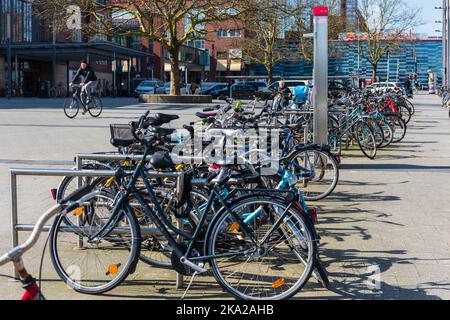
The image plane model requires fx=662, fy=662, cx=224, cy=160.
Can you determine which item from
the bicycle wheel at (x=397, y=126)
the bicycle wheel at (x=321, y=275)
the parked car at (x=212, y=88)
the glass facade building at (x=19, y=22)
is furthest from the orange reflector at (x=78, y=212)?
the glass facade building at (x=19, y=22)

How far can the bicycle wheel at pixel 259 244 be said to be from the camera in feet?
14.0

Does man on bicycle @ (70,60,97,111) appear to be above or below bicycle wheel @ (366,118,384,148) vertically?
above

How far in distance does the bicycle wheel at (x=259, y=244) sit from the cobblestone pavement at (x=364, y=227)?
0.19 m

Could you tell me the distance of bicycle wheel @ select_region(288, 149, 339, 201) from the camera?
7.30m

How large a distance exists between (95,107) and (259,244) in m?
17.8

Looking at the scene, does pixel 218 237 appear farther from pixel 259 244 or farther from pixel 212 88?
pixel 212 88

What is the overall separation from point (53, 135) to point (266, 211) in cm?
1187

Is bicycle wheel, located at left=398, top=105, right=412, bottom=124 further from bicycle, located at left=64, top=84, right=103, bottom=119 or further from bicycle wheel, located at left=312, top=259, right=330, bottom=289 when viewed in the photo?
bicycle wheel, located at left=312, top=259, right=330, bottom=289

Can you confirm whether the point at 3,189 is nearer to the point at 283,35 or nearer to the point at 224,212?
the point at 224,212

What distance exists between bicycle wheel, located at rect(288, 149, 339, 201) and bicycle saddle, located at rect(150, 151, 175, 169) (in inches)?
98.6

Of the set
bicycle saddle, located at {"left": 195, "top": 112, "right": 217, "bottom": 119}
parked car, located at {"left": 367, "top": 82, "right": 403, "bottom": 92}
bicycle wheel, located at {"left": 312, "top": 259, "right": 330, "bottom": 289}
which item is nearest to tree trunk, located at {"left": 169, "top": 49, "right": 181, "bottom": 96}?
parked car, located at {"left": 367, "top": 82, "right": 403, "bottom": 92}

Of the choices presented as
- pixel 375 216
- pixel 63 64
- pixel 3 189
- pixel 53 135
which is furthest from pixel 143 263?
pixel 63 64

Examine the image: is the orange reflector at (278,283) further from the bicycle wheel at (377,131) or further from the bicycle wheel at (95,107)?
the bicycle wheel at (95,107)

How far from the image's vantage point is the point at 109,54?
163ft
